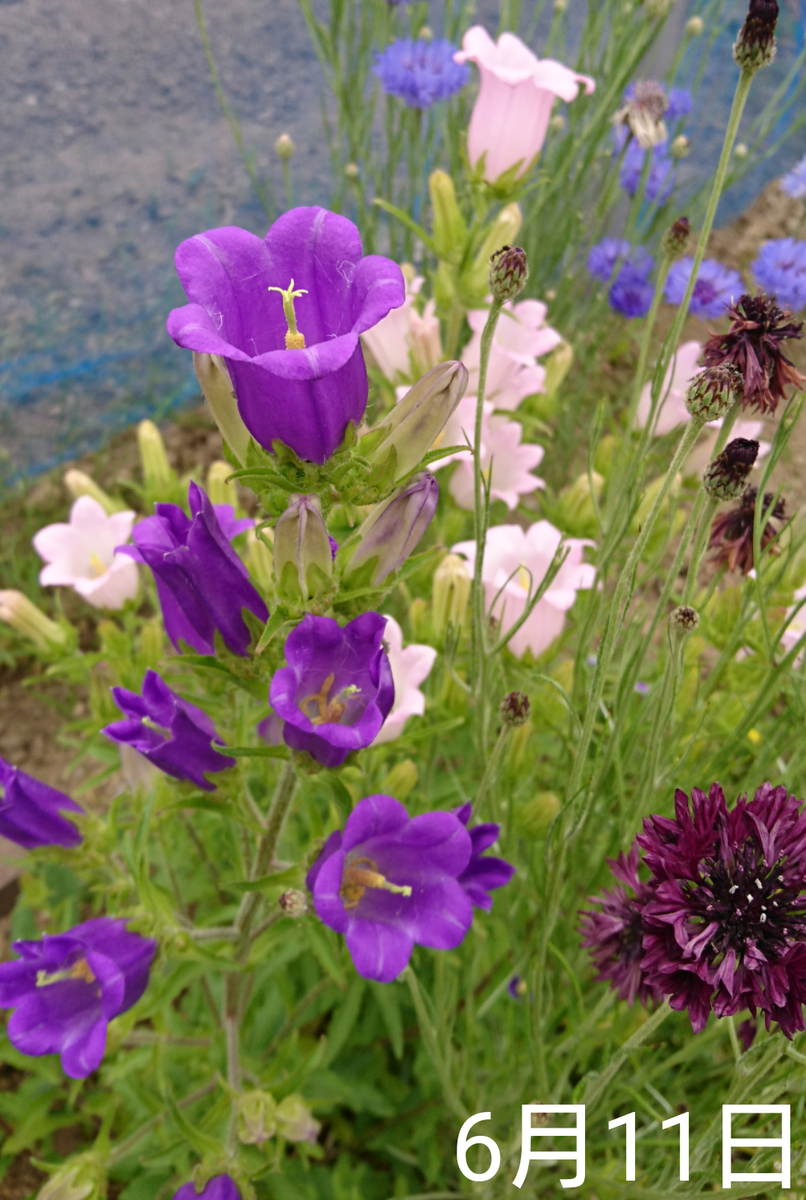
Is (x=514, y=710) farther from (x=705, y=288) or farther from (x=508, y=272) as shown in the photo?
(x=705, y=288)

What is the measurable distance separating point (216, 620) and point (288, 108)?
3.06 m

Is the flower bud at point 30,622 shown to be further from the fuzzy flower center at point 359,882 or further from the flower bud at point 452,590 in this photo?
the fuzzy flower center at point 359,882

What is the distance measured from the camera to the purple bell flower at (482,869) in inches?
47.4

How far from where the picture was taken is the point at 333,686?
1.13 metres

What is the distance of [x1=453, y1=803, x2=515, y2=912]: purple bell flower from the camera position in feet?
3.95

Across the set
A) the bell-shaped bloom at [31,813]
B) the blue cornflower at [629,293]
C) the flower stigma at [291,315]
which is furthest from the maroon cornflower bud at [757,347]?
the blue cornflower at [629,293]

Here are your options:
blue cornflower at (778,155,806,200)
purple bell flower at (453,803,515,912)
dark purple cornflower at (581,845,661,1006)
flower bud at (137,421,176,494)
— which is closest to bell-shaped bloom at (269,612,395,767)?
purple bell flower at (453,803,515,912)

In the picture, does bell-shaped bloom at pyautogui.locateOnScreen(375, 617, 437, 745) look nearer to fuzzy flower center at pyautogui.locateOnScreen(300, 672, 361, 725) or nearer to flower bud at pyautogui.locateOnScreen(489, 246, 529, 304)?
fuzzy flower center at pyautogui.locateOnScreen(300, 672, 361, 725)

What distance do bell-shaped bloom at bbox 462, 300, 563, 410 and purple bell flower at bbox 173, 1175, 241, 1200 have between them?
140 cm

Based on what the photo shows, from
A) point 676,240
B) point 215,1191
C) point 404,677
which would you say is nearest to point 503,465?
point 404,677

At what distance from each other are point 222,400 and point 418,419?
0.67 feet

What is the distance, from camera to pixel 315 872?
1154 millimetres

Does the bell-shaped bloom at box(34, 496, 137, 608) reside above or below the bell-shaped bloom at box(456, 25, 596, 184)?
below

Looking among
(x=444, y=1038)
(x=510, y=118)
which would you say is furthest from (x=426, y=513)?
(x=510, y=118)
